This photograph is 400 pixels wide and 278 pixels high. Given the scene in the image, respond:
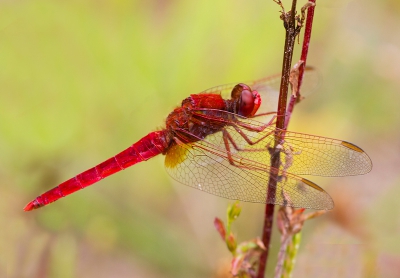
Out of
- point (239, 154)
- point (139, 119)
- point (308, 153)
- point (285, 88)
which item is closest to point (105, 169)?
point (139, 119)

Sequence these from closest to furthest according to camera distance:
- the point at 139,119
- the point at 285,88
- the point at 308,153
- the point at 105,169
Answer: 1. the point at 285,88
2. the point at 308,153
3. the point at 105,169
4. the point at 139,119

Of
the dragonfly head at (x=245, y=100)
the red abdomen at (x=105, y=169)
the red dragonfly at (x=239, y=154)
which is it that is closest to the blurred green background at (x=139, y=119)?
the red abdomen at (x=105, y=169)

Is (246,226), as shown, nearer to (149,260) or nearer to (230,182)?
(149,260)

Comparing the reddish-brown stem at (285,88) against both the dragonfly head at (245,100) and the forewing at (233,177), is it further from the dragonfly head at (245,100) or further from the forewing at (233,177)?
the dragonfly head at (245,100)

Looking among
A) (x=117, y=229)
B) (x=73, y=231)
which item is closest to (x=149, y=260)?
(x=117, y=229)

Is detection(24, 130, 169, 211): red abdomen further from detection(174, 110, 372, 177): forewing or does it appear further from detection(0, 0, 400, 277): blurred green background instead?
detection(174, 110, 372, 177): forewing

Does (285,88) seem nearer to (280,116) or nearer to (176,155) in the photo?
(280,116)
